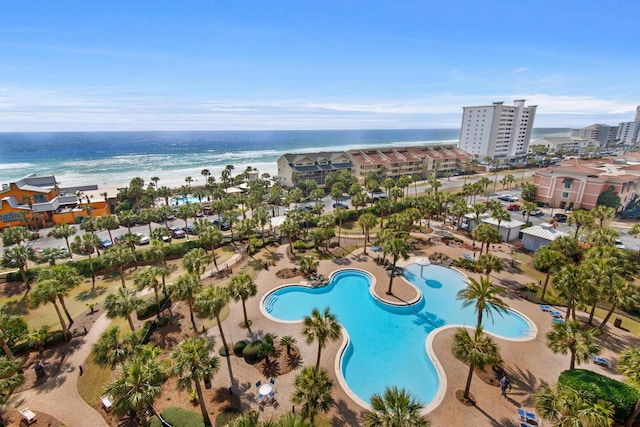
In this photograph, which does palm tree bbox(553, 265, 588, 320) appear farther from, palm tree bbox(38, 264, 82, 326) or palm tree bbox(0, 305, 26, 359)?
palm tree bbox(0, 305, 26, 359)

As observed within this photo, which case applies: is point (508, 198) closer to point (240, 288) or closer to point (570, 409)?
point (570, 409)

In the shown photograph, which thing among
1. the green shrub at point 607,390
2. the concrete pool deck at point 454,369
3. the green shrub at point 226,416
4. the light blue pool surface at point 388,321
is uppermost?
the green shrub at point 607,390

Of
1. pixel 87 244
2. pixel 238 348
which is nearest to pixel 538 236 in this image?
pixel 238 348

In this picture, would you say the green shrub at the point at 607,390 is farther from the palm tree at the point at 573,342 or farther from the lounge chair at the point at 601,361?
the lounge chair at the point at 601,361

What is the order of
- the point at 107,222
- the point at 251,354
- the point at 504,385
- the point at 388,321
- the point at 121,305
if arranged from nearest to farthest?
the point at 504,385, the point at 121,305, the point at 251,354, the point at 388,321, the point at 107,222

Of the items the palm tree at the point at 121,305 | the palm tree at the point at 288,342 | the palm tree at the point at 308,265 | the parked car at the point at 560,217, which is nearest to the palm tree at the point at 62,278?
the palm tree at the point at 121,305

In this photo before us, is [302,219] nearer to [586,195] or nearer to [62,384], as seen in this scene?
[62,384]
